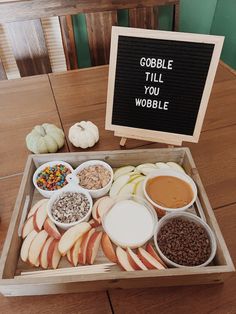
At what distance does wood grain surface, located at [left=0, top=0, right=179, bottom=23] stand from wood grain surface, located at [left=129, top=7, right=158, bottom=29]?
28mm

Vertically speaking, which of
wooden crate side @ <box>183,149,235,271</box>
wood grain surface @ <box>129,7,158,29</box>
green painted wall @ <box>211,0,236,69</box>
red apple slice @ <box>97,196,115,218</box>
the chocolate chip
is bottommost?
green painted wall @ <box>211,0,236,69</box>

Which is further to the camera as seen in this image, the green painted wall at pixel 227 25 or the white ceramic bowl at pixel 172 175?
the green painted wall at pixel 227 25

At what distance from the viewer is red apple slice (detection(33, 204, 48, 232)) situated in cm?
67

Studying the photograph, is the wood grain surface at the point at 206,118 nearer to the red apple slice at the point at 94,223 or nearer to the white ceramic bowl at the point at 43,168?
the white ceramic bowl at the point at 43,168

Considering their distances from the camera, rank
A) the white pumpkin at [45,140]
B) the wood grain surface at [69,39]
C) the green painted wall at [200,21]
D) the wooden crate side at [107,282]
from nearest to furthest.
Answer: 1. the wooden crate side at [107,282]
2. the white pumpkin at [45,140]
3. the wood grain surface at [69,39]
4. the green painted wall at [200,21]

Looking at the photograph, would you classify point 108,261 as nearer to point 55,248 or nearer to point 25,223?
point 55,248

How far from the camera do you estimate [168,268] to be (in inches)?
22.5

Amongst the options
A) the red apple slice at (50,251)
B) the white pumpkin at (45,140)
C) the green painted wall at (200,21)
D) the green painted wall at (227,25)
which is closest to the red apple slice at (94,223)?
the red apple slice at (50,251)

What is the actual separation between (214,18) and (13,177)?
2.30 metres

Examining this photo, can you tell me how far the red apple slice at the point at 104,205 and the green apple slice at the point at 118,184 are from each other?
31 millimetres

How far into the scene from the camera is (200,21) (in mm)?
2291

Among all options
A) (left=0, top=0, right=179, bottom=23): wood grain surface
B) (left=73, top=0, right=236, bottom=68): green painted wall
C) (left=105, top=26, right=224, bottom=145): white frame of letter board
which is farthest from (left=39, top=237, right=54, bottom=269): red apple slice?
(left=73, top=0, right=236, bottom=68): green painted wall

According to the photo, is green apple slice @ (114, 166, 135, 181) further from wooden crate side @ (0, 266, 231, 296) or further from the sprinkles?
wooden crate side @ (0, 266, 231, 296)

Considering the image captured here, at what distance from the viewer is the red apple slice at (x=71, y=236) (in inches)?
24.5
